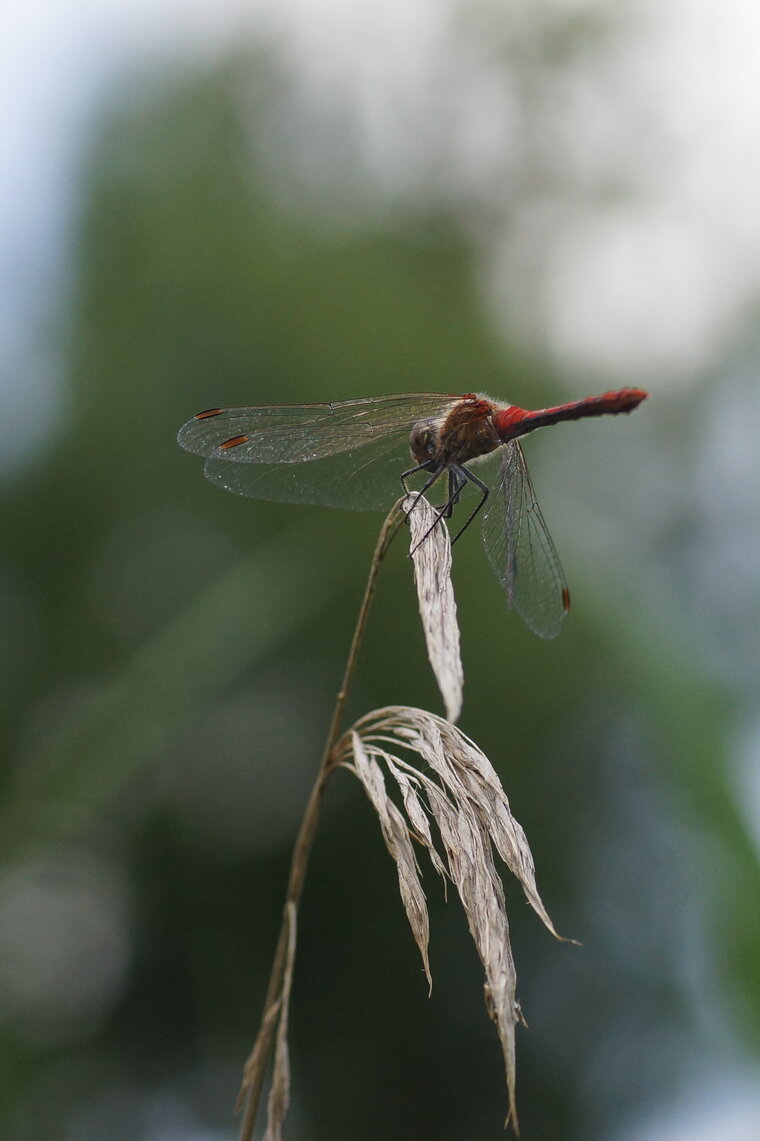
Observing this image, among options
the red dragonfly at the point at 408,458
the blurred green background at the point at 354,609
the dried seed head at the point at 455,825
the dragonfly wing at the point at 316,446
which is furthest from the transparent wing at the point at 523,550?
the blurred green background at the point at 354,609

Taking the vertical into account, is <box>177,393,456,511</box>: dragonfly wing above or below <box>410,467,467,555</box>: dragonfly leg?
above

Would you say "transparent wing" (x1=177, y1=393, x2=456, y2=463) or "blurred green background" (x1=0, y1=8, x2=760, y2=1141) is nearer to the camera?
"transparent wing" (x1=177, y1=393, x2=456, y2=463)

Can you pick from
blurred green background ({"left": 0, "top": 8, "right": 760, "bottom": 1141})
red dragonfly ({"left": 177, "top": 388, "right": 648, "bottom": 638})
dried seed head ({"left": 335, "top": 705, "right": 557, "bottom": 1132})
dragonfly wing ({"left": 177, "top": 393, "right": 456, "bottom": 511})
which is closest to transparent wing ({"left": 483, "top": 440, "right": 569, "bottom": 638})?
red dragonfly ({"left": 177, "top": 388, "right": 648, "bottom": 638})

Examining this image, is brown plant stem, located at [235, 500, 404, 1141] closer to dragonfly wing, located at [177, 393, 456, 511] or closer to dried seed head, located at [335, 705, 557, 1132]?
dried seed head, located at [335, 705, 557, 1132]

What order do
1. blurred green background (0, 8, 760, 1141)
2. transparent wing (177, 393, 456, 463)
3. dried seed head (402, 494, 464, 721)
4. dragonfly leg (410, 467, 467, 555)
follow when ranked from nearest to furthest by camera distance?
1. dried seed head (402, 494, 464, 721)
2. dragonfly leg (410, 467, 467, 555)
3. transparent wing (177, 393, 456, 463)
4. blurred green background (0, 8, 760, 1141)

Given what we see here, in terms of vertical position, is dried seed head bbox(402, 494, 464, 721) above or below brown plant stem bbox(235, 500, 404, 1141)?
above

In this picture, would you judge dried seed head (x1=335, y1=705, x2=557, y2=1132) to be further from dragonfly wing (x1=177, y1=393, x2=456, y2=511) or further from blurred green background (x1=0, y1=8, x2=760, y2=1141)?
blurred green background (x1=0, y1=8, x2=760, y2=1141)

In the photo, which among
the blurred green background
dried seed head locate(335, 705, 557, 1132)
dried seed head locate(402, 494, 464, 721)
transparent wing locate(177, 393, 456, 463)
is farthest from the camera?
the blurred green background

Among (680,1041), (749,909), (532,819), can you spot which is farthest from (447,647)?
(532,819)

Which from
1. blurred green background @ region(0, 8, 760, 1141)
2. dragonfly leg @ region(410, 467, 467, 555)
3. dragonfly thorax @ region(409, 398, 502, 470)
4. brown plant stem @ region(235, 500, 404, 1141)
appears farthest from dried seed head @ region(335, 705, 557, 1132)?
blurred green background @ region(0, 8, 760, 1141)
